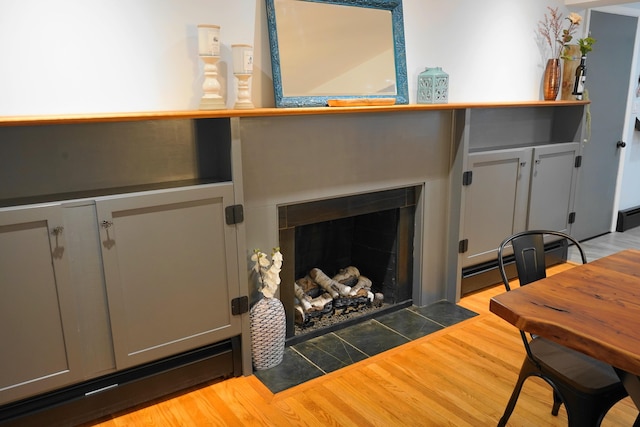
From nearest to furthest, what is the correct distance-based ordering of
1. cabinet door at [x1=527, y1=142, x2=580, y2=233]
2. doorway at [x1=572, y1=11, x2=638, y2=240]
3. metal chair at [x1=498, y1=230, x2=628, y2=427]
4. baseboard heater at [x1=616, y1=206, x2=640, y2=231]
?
1. metal chair at [x1=498, y1=230, x2=628, y2=427]
2. cabinet door at [x1=527, y1=142, x2=580, y2=233]
3. doorway at [x1=572, y1=11, x2=638, y2=240]
4. baseboard heater at [x1=616, y1=206, x2=640, y2=231]

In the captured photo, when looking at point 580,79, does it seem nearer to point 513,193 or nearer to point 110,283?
point 513,193

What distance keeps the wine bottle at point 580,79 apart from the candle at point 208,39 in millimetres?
2971

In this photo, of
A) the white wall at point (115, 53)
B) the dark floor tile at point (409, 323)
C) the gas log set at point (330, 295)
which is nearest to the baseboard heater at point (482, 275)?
the dark floor tile at point (409, 323)

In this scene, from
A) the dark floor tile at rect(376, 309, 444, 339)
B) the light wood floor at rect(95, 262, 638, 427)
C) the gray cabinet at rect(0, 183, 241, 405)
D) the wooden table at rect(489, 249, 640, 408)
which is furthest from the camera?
the dark floor tile at rect(376, 309, 444, 339)

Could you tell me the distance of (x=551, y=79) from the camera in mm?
3938

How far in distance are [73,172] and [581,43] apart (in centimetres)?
368

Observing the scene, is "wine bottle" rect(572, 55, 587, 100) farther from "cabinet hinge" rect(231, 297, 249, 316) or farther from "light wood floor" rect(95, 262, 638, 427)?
"cabinet hinge" rect(231, 297, 249, 316)

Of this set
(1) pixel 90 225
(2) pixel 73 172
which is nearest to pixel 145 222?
(1) pixel 90 225

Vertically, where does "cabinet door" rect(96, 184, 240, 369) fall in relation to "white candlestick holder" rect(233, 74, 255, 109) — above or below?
below

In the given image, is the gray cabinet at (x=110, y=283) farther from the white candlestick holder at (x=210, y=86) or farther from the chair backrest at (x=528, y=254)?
the chair backrest at (x=528, y=254)

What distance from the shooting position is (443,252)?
11.5 feet

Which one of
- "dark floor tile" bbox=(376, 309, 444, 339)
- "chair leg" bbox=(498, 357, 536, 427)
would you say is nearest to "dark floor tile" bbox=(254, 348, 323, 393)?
"dark floor tile" bbox=(376, 309, 444, 339)

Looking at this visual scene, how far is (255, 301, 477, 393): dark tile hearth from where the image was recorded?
2650mm

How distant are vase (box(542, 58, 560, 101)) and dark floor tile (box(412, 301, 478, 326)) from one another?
1.84 metres
